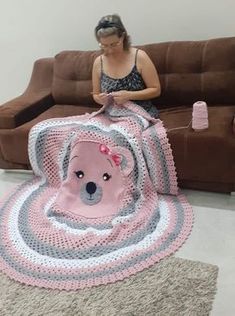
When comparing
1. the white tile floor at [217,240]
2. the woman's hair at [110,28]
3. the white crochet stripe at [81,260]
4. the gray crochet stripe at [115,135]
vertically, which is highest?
the woman's hair at [110,28]

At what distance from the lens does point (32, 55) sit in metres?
3.20

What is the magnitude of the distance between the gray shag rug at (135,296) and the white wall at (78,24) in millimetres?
1735

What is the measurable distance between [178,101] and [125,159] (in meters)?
0.70

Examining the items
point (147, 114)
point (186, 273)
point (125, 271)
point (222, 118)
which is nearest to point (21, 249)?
point (125, 271)

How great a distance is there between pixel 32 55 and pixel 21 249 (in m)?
1.92

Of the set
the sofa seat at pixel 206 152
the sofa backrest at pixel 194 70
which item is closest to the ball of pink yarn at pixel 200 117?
the sofa seat at pixel 206 152

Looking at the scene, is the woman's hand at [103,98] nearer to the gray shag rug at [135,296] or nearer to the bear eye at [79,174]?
the bear eye at [79,174]

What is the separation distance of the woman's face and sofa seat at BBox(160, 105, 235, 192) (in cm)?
54

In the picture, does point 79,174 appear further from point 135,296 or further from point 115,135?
point 135,296

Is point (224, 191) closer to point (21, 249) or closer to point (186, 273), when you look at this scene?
point (186, 273)

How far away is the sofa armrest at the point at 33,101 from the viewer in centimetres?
247

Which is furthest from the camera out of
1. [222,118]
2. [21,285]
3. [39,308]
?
[222,118]

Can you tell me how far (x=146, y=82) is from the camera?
2258mm

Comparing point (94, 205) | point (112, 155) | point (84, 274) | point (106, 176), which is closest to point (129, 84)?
point (112, 155)
